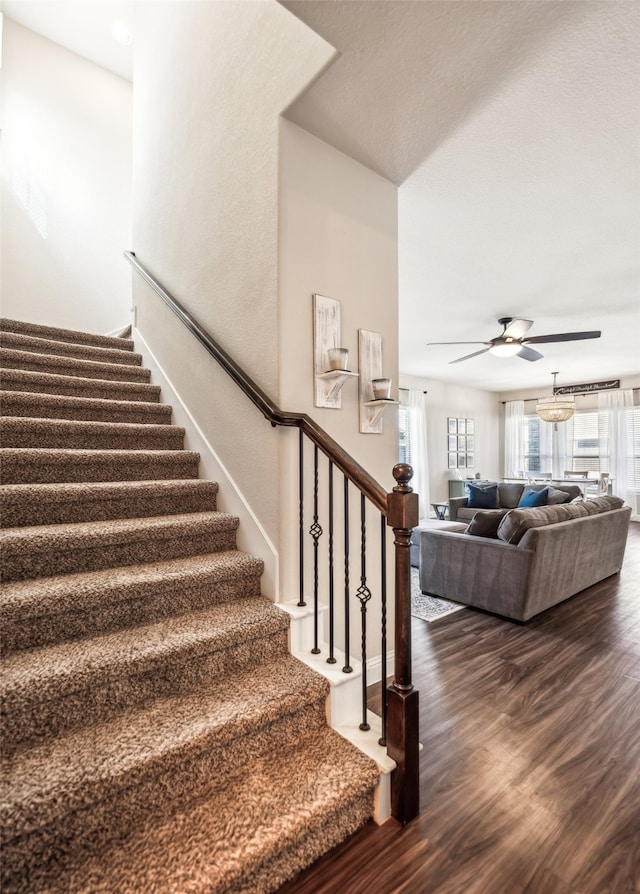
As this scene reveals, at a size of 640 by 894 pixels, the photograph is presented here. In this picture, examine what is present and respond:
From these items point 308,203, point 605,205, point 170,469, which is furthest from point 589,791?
point 605,205

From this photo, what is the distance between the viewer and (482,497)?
21.7 feet

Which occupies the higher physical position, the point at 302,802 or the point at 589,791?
the point at 302,802

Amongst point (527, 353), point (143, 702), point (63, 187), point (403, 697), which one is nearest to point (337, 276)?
point (403, 697)

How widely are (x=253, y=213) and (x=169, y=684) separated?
6.81 ft

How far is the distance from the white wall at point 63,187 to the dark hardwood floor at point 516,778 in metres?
4.70

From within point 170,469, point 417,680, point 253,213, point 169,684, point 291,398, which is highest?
point 253,213

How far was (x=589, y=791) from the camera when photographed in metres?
1.60

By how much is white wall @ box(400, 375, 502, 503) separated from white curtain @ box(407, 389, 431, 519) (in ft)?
0.67

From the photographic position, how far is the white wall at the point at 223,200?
194cm

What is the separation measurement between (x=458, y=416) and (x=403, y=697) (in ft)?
27.1

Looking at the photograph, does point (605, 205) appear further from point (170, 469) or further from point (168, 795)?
point (168, 795)

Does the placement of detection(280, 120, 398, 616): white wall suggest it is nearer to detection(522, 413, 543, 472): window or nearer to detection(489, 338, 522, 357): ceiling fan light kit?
detection(489, 338, 522, 357): ceiling fan light kit

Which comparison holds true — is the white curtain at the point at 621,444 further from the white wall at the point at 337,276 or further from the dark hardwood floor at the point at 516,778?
the white wall at the point at 337,276

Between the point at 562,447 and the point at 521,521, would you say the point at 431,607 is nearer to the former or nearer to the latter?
the point at 521,521
